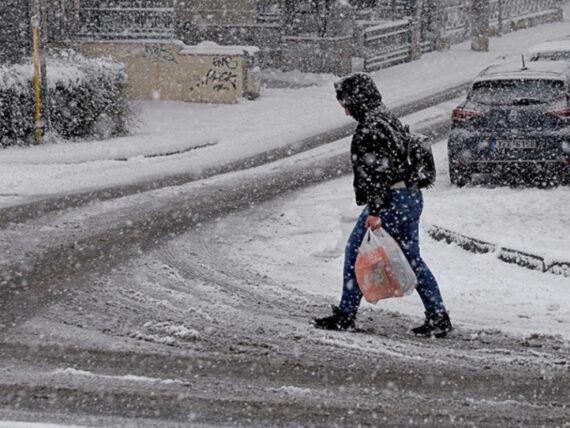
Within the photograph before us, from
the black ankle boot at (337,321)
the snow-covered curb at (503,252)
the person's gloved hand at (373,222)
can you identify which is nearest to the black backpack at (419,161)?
the person's gloved hand at (373,222)

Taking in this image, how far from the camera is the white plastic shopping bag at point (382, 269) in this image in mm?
7645

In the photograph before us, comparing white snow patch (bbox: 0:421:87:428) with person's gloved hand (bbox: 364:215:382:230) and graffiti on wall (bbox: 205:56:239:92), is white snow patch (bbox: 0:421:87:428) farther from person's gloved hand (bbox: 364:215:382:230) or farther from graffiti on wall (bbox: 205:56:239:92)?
graffiti on wall (bbox: 205:56:239:92)

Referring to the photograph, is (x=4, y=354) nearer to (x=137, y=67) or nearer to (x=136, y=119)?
(x=136, y=119)

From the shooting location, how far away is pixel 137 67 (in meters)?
24.7

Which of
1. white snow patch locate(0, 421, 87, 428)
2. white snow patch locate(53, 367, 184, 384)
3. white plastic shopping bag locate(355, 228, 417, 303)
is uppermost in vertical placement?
white plastic shopping bag locate(355, 228, 417, 303)

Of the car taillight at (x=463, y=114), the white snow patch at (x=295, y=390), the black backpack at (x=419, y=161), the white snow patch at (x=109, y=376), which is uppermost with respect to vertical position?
the black backpack at (x=419, y=161)

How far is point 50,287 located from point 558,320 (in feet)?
13.5

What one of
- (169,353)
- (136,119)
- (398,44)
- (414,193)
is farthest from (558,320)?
(398,44)

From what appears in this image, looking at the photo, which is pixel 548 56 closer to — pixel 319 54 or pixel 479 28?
pixel 319 54

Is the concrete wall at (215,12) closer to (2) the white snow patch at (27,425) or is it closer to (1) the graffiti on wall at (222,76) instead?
(1) the graffiti on wall at (222,76)

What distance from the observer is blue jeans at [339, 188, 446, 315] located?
772 centimetres

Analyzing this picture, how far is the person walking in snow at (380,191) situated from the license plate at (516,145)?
5926mm

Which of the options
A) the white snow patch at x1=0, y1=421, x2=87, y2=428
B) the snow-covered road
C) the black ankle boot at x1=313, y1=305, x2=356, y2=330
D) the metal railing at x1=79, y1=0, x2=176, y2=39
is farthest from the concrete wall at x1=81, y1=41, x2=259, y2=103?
the white snow patch at x1=0, y1=421, x2=87, y2=428

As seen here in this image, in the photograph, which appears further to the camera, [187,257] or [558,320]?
[187,257]
